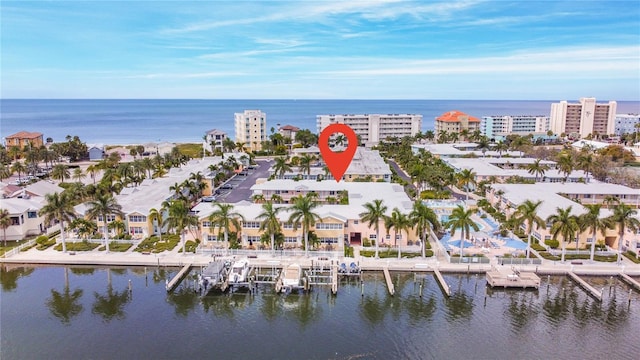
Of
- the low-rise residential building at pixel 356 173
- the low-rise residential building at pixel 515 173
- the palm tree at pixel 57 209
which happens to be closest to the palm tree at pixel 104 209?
the palm tree at pixel 57 209

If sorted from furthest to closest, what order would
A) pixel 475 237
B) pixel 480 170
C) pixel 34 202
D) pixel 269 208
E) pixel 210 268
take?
pixel 480 170 → pixel 34 202 → pixel 475 237 → pixel 269 208 → pixel 210 268

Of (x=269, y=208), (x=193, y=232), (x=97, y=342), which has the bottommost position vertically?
(x=97, y=342)

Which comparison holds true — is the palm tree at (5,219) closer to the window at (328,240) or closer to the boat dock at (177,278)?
the boat dock at (177,278)

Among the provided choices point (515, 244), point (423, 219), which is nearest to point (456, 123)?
point (515, 244)

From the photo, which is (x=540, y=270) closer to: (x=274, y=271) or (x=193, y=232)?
(x=274, y=271)

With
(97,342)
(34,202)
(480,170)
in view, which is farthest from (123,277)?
(480,170)

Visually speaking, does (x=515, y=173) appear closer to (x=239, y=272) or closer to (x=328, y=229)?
(x=328, y=229)
